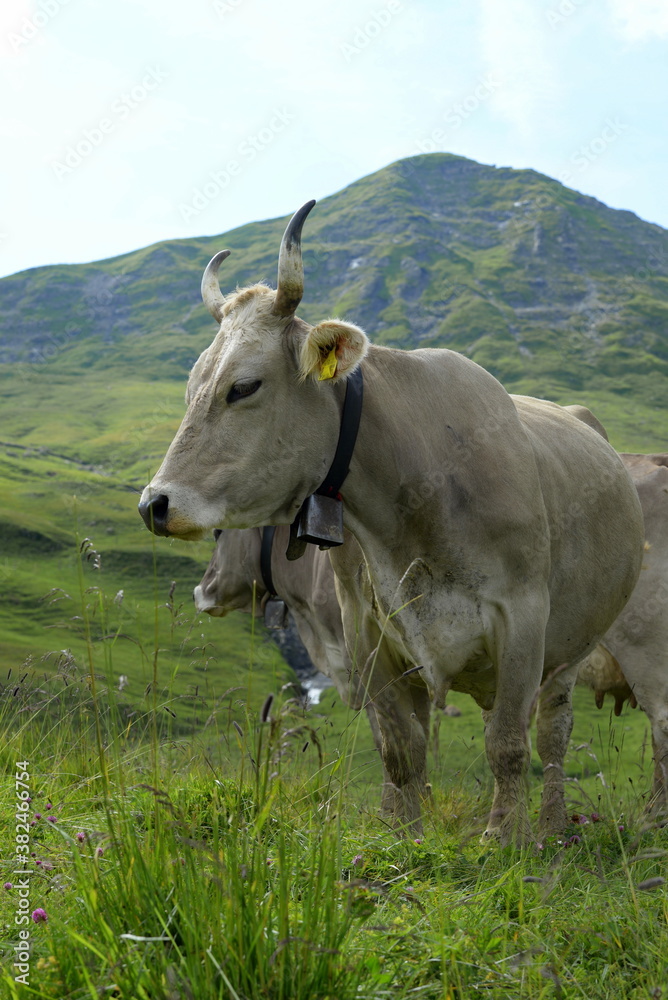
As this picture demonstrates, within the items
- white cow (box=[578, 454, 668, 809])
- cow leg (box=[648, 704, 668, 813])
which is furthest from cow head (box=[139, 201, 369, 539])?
white cow (box=[578, 454, 668, 809])

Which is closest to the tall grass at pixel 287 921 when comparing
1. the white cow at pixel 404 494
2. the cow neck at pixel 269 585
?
the white cow at pixel 404 494

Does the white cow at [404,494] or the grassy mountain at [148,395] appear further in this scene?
the grassy mountain at [148,395]

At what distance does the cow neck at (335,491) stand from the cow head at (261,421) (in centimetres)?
5

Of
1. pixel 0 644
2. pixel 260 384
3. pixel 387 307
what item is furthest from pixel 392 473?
pixel 387 307

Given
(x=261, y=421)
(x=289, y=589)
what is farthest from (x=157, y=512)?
(x=289, y=589)

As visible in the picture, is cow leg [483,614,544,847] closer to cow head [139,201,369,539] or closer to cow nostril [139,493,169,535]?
cow head [139,201,369,539]

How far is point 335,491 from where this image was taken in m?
5.30

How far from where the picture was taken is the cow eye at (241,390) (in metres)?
5.03

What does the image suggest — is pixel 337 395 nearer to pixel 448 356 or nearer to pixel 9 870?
pixel 448 356

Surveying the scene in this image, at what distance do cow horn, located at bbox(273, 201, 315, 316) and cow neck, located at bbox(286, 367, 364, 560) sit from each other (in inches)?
22.8

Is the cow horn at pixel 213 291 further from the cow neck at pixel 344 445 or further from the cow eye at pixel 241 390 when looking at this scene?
the cow neck at pixel 344 445

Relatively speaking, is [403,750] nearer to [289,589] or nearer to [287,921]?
[287,921]

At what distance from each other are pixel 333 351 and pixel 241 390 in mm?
572

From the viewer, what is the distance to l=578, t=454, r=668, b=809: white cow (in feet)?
27.4
